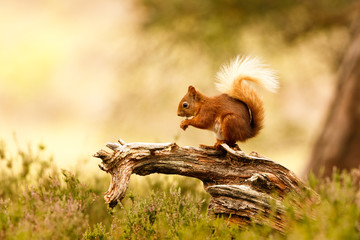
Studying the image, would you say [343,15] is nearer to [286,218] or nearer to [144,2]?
[144,2]

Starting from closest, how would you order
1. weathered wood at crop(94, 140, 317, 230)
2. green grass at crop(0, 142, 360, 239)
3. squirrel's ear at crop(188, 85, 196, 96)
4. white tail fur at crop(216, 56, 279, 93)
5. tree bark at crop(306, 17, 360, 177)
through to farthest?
green grass at crop(0, 142, 360, 239) → weathered wood at crop(94, 140, 317, 230) → white tail fur at crop(216, 56, 279, 93) → squirrel's ear at crop(188, 85, 196, 96) → tree bark at crop(306, 17, 360, 177)

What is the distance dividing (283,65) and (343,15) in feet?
5.41

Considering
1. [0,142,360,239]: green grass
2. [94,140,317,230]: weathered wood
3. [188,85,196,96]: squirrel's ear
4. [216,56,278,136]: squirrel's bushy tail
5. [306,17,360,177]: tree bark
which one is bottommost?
[0,142,360,239]: green grass

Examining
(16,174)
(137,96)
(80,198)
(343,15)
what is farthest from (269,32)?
(80,198)

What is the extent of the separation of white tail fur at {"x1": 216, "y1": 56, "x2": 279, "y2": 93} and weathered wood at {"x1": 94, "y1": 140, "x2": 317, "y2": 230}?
497 mm

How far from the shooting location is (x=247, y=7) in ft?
26.1

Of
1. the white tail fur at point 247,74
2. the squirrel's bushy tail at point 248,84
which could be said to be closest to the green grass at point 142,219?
the squirrel's bushy tail at point 248,84

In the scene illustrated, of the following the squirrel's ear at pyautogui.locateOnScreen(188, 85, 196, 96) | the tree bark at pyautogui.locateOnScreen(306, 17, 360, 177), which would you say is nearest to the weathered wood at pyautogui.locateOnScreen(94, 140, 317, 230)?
the squirrel's ear at pyautogui.locateOnScreen(188, 85, 196, 96)

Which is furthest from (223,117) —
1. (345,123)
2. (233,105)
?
(345,123)

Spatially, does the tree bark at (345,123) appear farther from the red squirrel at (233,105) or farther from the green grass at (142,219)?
the red squirrel at (233,105)

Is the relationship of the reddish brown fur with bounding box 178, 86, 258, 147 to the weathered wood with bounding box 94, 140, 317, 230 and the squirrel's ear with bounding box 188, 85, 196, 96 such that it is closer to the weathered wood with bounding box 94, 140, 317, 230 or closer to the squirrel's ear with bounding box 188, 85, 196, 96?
the squirrel's ear with bounding box 188, 85, 196, 96

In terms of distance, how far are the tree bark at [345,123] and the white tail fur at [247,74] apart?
3525 millimetres

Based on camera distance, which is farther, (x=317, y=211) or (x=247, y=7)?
(x=247, y=7)

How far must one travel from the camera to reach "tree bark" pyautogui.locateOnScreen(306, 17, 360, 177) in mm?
6762
